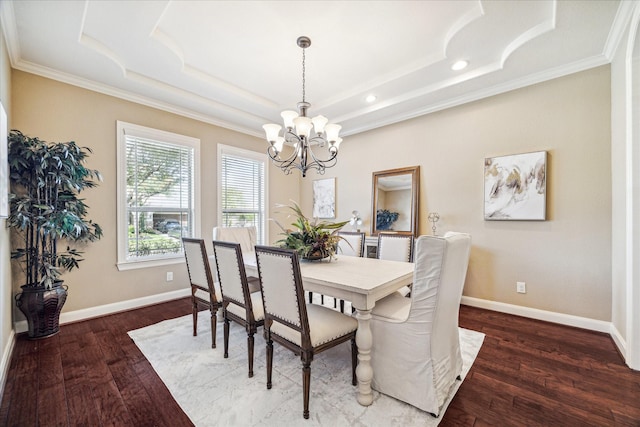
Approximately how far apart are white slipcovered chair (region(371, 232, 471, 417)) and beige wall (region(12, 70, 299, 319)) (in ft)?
10.5

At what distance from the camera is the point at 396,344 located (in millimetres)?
1700

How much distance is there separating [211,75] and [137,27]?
961 millimetres

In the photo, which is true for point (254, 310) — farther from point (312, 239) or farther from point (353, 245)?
point (353, 245)

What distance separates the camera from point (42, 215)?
2.48 m

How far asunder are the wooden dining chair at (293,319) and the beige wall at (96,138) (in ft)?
8.47

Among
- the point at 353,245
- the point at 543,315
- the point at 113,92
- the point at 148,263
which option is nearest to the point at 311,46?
the point at 353,245

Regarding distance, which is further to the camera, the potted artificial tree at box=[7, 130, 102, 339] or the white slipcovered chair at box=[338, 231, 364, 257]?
the white slipcovered chair at box=[338, 231, 364, 257]

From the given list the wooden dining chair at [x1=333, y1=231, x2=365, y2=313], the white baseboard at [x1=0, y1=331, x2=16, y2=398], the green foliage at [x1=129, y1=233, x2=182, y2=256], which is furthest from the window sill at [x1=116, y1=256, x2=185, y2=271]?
the wooden dining chair at [x1=333, y1=231, x2=365, y2=313]

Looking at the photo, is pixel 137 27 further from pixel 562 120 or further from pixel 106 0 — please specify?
pixel 562 120

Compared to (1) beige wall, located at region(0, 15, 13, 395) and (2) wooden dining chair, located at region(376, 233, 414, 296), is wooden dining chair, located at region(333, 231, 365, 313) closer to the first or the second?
(2) wooden dining chair, located at region(376, 233, 414, 296)

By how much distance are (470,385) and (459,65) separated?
305 cm

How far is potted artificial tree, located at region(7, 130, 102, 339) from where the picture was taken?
2418mm

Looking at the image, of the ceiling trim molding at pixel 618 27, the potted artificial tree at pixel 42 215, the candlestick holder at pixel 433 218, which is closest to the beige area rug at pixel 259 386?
the potted artificial tree at pixel 42 215

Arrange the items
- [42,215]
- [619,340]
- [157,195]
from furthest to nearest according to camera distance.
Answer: [157,195], [42,215], [619,340]
